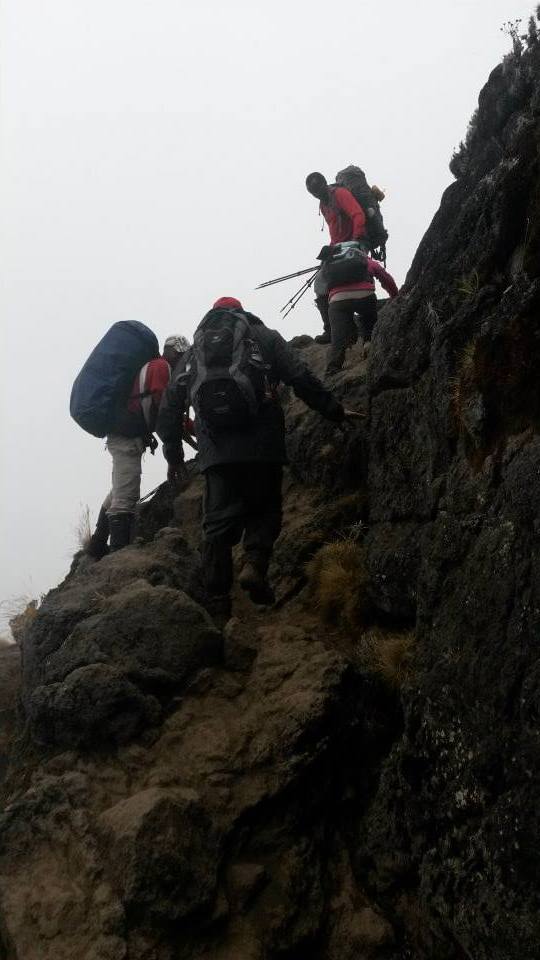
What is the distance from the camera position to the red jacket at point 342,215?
31.2 ft

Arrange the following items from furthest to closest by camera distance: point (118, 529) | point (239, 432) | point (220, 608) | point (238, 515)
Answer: point (118, 529)
point (220, 608)
point (238, 515)
point (239, 432)

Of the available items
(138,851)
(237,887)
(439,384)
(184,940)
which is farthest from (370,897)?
(439,384)

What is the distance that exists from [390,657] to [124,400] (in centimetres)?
427

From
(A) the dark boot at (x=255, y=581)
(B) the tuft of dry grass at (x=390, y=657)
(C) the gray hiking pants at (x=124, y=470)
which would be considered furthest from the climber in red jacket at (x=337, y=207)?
(B) the tuft of dry grass at (x=390, y=657)

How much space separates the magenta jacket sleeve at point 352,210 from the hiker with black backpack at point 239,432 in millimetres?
3744

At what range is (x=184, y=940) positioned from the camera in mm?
3844

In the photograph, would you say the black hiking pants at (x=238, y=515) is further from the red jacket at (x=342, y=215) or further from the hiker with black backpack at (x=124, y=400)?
the red jacket at (x=342, y=215)

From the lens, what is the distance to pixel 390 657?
16.0 feet

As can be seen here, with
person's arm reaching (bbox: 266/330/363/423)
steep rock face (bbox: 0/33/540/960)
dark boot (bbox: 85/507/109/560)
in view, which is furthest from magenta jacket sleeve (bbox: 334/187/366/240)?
dark boot (bbox: 85/507/109/560)

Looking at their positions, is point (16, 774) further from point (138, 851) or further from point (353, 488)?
point (353, 488)

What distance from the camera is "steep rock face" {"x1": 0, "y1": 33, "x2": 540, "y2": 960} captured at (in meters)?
3.54

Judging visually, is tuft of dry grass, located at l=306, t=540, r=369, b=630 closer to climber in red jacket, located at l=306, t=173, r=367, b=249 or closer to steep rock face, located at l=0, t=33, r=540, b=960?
steep rock face, located at l=0, t=33, r=540, b=960

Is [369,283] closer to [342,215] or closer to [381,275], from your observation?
[381,275]

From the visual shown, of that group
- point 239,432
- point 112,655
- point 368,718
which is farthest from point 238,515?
point 368,718
